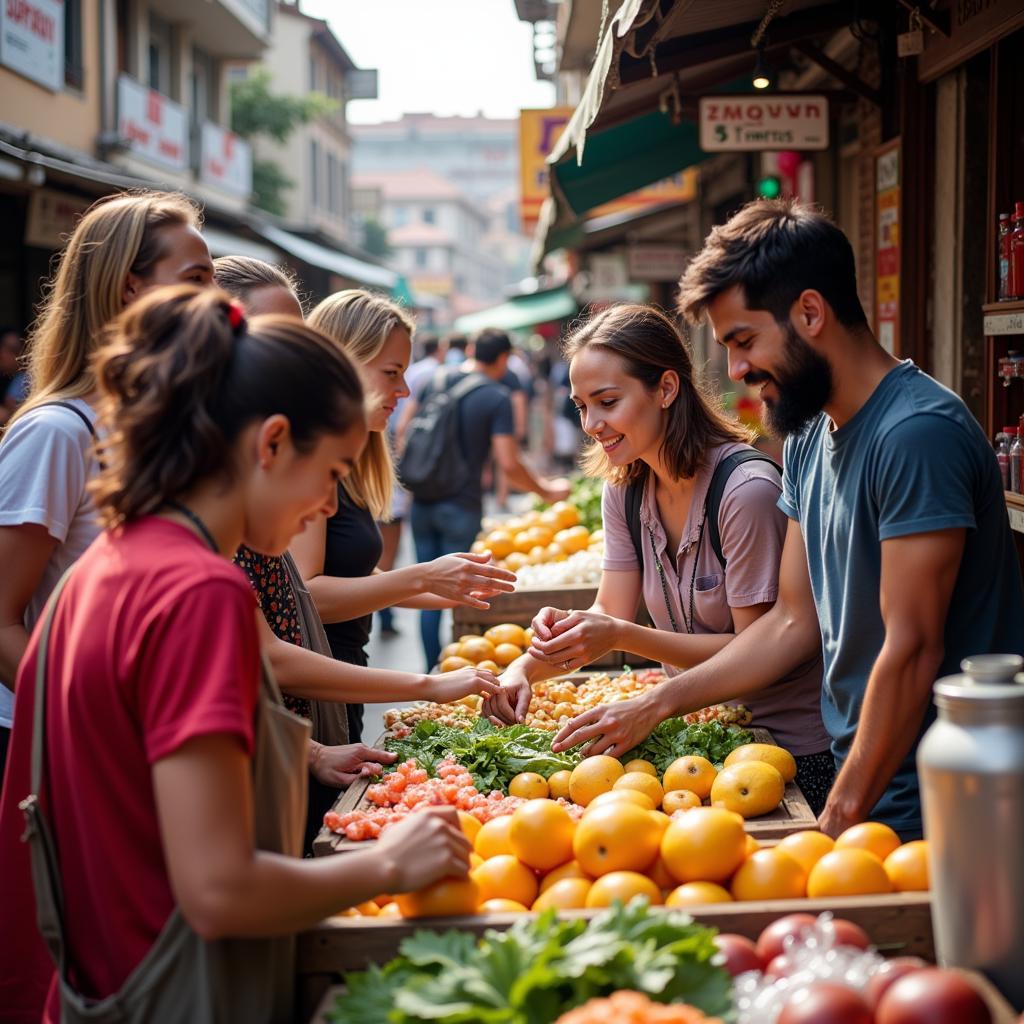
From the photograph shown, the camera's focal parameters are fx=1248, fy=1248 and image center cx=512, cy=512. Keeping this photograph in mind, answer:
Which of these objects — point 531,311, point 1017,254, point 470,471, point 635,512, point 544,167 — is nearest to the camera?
point 635,512

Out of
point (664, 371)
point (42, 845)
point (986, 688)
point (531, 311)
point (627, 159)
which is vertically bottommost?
point (42, 845)

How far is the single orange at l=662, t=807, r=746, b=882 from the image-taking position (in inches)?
92.8

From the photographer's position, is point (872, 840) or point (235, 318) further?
point (872, 840)

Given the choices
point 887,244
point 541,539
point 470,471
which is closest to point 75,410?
point 541,539

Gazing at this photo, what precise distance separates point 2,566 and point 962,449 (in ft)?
6.90

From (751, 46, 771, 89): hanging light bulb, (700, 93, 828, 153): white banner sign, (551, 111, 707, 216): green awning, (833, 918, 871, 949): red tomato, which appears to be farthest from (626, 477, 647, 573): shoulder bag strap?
(551, 111, 707, 216): green awning

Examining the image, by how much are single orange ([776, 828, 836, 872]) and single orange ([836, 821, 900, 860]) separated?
0.03m

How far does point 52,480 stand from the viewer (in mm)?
2822

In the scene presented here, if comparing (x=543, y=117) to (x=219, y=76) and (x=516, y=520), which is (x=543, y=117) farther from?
(x=219, y=76)

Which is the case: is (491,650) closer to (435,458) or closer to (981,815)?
(981,815)

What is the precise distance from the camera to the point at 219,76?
26875 millimetres

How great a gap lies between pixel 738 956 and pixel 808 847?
0.50 m

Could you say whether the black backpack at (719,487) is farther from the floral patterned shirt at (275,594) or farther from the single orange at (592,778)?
the floral patterned shirt at (275,594)

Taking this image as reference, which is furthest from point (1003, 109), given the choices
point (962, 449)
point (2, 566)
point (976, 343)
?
point (2, 566)
